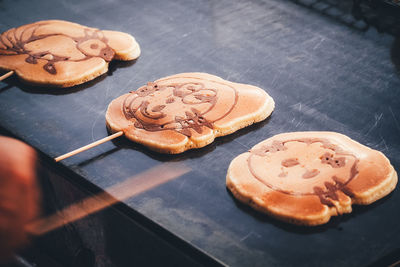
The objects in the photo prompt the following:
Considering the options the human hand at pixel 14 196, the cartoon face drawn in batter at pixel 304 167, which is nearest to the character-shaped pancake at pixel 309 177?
the cartoon face drawn in batter at pixel 304 167

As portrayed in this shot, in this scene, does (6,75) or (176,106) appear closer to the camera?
(176,106)

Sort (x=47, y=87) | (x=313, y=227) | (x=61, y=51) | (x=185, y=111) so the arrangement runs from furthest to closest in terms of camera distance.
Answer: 1. (x=61, y=51)
2. (x=47, y=87)
3. (x=185, y=111)
4. (x=313, y=227)

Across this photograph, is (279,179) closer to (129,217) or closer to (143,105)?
(129,217)

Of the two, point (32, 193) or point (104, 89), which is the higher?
point (32, 193)

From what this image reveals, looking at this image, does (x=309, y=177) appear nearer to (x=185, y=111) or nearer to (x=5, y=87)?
(x=185, y=111)

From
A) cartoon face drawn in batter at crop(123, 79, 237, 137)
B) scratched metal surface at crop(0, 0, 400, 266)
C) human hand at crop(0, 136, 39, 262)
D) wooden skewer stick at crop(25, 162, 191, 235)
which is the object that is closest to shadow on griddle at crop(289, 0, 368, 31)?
scratched metal surface at crop(0, 0, 400, 266)

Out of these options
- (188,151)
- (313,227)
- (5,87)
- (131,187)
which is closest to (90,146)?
(131,187)

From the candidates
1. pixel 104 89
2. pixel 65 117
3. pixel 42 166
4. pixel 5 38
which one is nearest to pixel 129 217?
pixel 42 166
